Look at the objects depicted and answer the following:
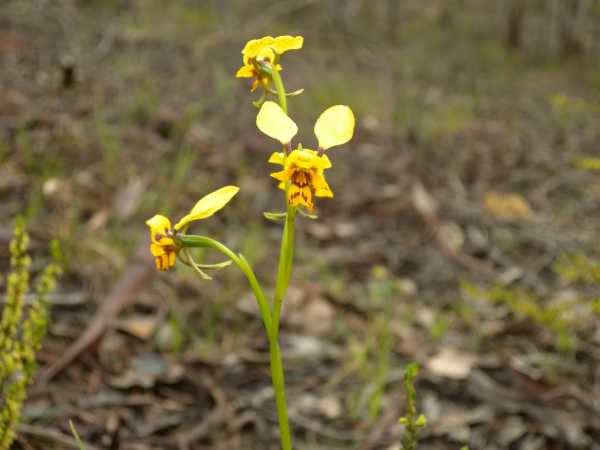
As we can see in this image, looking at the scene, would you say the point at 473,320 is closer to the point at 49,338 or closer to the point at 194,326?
the point at 194,326

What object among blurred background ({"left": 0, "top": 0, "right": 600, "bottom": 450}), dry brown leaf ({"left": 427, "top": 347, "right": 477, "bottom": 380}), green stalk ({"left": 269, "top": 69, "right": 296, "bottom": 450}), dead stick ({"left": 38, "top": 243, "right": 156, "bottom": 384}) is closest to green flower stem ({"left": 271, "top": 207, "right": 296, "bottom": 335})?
green stalk ({"left": 269, "top": 69, "right": 296, "bottom": 450})

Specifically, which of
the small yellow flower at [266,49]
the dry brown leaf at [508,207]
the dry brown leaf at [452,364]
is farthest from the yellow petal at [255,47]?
the dry brown leaf at [508,207]

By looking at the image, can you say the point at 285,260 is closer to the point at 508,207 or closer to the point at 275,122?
the point at 275,122

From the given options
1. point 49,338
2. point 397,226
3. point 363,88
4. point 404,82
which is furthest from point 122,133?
point 404,82

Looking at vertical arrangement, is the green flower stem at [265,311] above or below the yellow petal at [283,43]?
below

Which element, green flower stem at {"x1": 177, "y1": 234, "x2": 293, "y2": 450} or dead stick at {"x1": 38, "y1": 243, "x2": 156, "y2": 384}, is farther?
dead stick at {"x1": 38, "y1": 243, "x2": 156, "y2": 384}

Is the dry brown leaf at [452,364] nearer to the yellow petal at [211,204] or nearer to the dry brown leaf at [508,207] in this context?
the yellow petal at [211,204]

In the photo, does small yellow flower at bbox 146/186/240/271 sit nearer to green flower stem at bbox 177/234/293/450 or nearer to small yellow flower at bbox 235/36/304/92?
green flower stem at bbox 177/234/293/450

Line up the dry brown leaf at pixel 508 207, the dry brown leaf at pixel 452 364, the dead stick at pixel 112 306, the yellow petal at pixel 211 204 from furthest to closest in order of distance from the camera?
the dry brown leaf at pixel 508 207 → the dry brown leaf at pixel 452 364 → the dead stick at pixel 112 306 → the yellow petal at pixel 211 204
